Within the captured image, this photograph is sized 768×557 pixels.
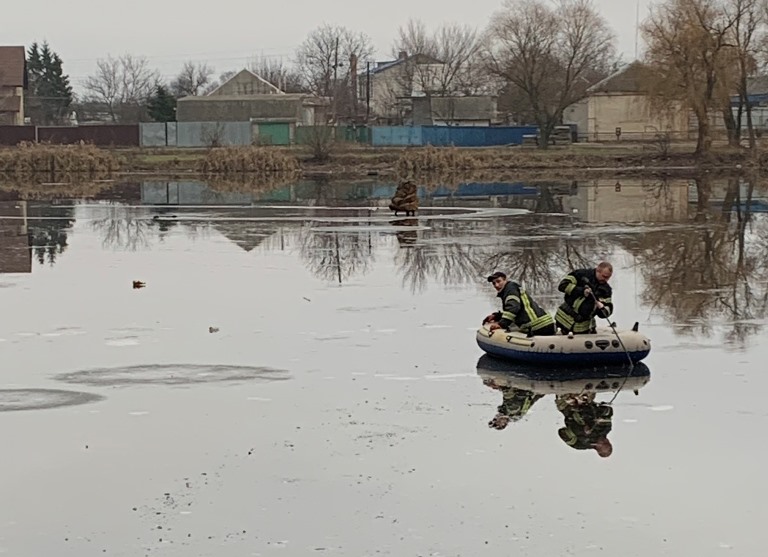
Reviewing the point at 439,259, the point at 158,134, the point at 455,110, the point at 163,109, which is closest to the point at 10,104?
the point at 163,109

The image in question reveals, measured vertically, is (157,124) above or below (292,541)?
above

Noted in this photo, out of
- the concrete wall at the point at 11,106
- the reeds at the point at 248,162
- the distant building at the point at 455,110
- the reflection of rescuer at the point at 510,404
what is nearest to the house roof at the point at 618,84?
the distant building at the point at 455,110

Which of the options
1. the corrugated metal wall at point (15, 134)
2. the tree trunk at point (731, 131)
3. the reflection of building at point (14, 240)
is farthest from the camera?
the corrugated metal wall at point (15, 134)

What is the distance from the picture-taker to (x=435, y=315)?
17.7 meters

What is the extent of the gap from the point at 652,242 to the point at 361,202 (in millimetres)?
17125

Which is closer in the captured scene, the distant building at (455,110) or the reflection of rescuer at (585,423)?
the reflection of rescuer at (585,423)

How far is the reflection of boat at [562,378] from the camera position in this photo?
13.1 m

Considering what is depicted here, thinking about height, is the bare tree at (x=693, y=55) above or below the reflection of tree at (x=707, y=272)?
above

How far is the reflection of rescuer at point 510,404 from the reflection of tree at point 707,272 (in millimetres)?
4000

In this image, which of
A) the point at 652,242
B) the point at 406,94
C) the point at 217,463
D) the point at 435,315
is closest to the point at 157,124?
the point at 406,94

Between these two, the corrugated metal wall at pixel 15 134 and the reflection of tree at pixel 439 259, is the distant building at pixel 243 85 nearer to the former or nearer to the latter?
the corrugated metal wall at pixel 15 134

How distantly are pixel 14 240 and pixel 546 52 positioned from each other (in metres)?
49.2

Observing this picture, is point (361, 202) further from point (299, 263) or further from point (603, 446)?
point (603, 446)

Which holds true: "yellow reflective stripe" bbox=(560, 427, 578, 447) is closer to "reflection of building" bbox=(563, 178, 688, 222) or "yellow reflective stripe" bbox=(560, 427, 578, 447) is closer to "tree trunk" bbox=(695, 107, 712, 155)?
"reflection of building" bbox=(563, 178, 688, 222)
